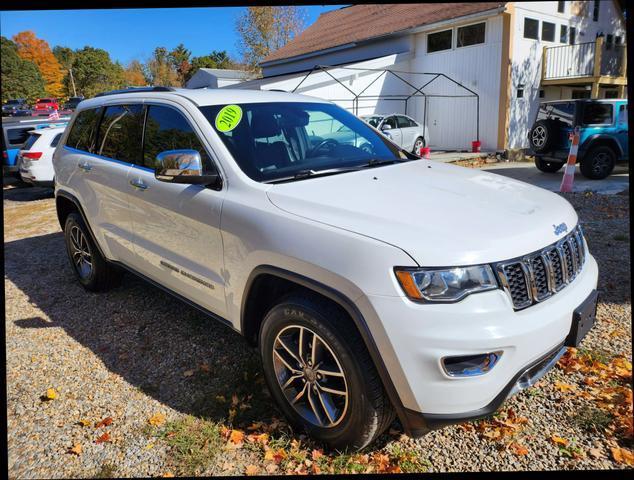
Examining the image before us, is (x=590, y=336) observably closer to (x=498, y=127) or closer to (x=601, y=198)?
(x=601, y=198)

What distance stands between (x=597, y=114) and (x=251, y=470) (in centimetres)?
1156

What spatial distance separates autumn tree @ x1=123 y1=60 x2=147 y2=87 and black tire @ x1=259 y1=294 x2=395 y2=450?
54.1 m

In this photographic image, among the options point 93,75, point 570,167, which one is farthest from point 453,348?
point 93,75

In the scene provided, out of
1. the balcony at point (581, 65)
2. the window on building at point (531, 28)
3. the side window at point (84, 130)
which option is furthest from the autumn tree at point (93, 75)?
the side window at point (84, 130)

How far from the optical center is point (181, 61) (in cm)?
5988

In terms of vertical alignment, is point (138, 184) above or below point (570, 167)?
above

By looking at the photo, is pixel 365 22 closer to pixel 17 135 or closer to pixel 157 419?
pixel 17 135

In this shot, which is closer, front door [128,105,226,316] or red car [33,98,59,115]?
front door [128,105,226,316]

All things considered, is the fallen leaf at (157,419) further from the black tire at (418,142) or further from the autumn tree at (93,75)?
the autumn tree at (93,75)

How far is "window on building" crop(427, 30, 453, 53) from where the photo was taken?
18897 mm

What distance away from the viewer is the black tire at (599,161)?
10844mm

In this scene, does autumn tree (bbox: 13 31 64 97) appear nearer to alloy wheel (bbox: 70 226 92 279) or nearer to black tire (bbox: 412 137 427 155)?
black tire (bbox: 412 137 427 155)

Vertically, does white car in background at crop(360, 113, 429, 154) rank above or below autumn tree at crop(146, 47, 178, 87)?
below

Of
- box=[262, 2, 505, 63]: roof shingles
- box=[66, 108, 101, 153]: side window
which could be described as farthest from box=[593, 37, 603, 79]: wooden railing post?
box=[66, 108, 101, 153]: side window
